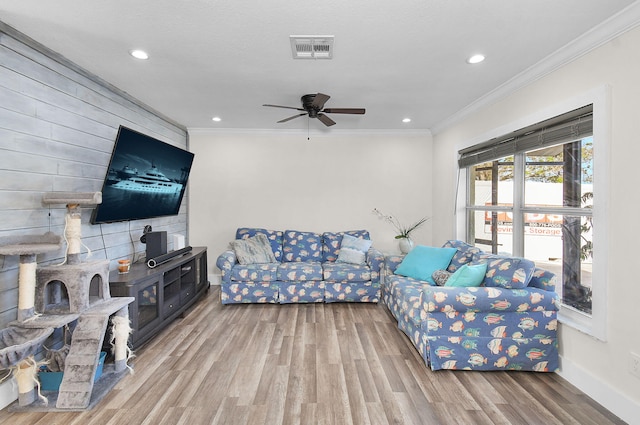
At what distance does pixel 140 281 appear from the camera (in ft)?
9.56

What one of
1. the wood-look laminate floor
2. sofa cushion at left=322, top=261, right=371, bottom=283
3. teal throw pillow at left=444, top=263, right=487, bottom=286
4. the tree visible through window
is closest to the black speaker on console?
the wood-look laminate floor

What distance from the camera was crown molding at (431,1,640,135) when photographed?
1.97m

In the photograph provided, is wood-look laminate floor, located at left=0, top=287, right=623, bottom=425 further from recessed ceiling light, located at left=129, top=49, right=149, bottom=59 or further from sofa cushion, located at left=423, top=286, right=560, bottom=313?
recessed ceiling light, located at left=129, top=49, right=149, bottom=59

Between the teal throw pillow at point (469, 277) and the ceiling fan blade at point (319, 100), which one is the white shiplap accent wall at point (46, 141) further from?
the teal throw pillow at point (469, 277)

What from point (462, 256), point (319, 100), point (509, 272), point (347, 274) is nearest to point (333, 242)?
point (347, 274)

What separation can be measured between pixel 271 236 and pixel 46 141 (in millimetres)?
2965

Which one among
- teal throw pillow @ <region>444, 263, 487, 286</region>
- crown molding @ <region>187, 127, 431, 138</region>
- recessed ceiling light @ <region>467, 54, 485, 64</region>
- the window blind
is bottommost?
teal throw pillow @ <region>444, 263, 487, 286</region>

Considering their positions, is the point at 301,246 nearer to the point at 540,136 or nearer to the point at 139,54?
the point at 139,54

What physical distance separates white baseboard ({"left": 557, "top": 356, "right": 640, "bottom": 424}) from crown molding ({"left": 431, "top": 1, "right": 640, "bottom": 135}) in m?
2.28

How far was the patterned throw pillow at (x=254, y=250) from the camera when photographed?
14.6 ft

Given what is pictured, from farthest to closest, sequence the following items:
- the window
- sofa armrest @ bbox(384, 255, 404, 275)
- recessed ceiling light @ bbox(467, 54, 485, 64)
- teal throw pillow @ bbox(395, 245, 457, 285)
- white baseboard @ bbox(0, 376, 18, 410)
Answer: sofa armrest @ bbox(384, 255, 404, 275)
teal throw pillow @ bbox(395, 245, 457, 285)
recessed ceiling light @ bbox(467, 54, 485, 64)
the window
white baseboard @ bbox(0, 376, 18, 410)

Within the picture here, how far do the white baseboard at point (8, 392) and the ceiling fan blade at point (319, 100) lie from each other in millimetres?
3116

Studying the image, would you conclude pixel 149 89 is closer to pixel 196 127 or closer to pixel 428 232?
pixel 196 127

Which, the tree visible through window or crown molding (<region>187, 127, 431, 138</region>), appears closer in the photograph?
the tree visible through window
